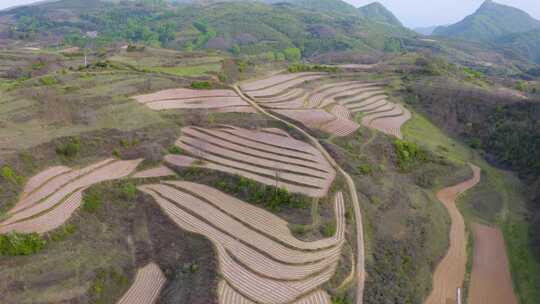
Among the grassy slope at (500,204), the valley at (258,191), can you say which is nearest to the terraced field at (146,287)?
the valley at (258,191)

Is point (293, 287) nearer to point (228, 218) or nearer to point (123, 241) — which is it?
point (228, 218)

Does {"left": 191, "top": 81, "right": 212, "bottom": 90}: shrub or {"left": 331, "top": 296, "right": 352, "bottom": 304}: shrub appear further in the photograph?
{"left": 191, "top": 81, "right": 212, "bottom": 90}: shrub

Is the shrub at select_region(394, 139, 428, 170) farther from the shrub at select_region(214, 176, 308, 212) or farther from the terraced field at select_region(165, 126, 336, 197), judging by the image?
the shrub at select_region(214, 176, 308, 212)

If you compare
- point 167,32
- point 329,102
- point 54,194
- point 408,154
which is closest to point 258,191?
point 54,194

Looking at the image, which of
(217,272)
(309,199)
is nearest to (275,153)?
(309,199)

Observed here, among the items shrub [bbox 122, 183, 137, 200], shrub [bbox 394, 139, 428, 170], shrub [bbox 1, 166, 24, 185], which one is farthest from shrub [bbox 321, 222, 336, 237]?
shrub [bbox 1, 166, 24, 185]

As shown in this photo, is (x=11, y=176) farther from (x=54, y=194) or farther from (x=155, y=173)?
(x=155, y=173)
